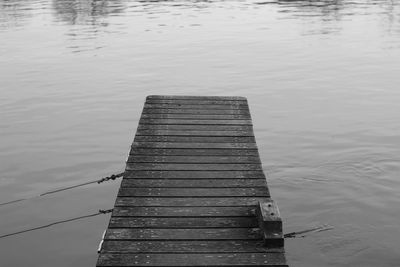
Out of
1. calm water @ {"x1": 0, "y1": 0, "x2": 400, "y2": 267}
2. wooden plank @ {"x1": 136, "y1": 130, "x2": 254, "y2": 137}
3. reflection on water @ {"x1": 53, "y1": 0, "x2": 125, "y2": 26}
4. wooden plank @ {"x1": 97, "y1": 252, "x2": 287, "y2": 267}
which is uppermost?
wooden plank @ {"x1": 136, "y1": 130, "x2": 254, "y2": 137}

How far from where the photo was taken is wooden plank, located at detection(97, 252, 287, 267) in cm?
742

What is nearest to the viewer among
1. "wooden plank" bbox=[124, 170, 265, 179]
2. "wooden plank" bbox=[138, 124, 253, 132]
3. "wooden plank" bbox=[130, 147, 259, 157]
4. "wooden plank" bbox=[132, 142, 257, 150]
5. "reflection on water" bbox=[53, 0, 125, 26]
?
"wooden plank" bbox=[124, 170, 265, 179]

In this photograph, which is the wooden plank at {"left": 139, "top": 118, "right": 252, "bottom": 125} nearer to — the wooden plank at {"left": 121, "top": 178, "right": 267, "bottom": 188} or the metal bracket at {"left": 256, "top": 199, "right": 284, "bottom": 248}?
the wooden plank at {"left": 121, "top": 178, "right": 267, "bottom": 188}

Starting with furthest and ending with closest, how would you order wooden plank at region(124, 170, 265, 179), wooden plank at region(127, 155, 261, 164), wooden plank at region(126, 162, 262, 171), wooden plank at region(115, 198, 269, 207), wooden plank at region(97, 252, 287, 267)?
wooden plank at region(127, 155, 261, 164), wooden plank at region(126, 162, 262, 171), wooden plank at region(124, 170, 265, 179), wooden plank at region(115, 198, 269, 207), wooden plank at region(97, 252, 287, 267)

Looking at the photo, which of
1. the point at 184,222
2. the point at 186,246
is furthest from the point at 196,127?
the point at 186,246

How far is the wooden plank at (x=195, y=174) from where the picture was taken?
33.4 ft

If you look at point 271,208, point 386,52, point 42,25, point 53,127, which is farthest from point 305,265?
point 42,25

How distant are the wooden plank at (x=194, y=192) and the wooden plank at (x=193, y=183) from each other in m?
0.16

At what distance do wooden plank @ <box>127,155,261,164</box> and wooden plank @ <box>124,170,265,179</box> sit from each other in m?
0.53

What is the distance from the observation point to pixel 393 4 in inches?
2299

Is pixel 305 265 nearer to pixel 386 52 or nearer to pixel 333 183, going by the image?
pixel 333 183

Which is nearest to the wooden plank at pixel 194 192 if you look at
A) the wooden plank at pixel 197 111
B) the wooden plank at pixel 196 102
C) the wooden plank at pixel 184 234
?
the wooden plank at pixel 184 234

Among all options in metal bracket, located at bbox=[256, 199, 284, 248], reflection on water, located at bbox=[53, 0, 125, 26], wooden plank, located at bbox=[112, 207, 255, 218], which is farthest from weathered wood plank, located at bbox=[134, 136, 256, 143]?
reflection on water, located at bbox=[53, 0, 125, 26]

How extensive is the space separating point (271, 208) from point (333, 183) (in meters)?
6.58
